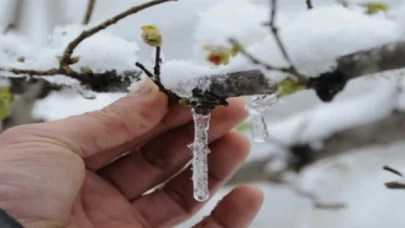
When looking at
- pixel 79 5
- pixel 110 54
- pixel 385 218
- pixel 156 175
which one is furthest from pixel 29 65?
pixel 385 218

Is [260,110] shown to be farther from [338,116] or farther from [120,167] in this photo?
[338,116]

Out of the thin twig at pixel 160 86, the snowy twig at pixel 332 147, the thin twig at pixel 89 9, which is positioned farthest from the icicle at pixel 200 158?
the snowy twig at pixel 332 147

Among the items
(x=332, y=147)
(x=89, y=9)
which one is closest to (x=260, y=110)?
(x=89, y=9)

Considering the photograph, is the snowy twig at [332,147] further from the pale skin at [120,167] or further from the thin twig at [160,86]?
the thin twig at [160,86]

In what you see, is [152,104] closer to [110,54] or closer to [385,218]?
[110,54]

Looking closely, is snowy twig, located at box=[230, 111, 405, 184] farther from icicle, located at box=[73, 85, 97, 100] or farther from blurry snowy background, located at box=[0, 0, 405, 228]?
icicle, located at box=[73, 85, 97, 100]

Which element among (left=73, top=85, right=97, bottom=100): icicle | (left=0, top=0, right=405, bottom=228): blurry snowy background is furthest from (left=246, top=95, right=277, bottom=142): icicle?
(left=73, top=85, right=97, bottom=100): icicle

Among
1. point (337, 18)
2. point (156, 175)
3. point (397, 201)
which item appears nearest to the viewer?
point (337, 18)
